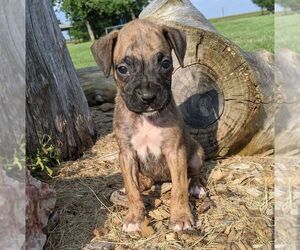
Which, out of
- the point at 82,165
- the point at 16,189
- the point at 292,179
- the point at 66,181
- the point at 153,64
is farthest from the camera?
the point at 82,165

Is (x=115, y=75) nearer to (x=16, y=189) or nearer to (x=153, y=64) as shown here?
(x=153, y=64)

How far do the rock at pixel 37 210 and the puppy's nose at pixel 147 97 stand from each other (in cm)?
101

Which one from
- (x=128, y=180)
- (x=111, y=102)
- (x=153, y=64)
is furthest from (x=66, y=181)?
(x=111, y=102)

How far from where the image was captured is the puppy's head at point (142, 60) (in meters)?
3.31

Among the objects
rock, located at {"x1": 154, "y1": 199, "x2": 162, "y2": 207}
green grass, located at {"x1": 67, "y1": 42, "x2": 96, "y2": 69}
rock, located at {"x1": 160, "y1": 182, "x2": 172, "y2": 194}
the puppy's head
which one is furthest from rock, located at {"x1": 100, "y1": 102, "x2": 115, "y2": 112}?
the puppy's head

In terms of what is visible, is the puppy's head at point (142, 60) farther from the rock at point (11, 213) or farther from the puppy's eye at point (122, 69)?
the rock at point (11, 213)

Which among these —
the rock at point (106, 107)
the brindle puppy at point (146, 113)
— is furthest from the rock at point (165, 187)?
the rock at point (106, 107)

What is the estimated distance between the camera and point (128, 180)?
379 cm

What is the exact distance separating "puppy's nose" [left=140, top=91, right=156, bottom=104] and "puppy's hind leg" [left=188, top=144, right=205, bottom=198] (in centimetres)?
113

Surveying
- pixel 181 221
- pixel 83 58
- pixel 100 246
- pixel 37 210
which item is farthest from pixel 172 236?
pixel 83 58

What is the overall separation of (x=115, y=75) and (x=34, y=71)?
1.28 m

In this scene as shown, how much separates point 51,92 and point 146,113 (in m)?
1.69

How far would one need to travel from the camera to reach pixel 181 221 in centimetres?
359

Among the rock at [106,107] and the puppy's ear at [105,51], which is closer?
the puppy's ear at [105,51]
